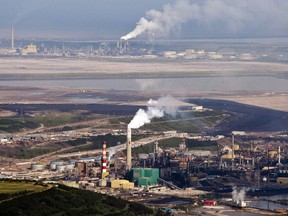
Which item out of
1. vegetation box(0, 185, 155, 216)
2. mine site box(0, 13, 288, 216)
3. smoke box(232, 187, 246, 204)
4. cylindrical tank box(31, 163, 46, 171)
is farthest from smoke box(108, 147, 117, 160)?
vegetation box(0, 185, 155, 216)

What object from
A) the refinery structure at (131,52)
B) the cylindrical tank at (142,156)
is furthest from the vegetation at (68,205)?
the refinery structure at (131,52)

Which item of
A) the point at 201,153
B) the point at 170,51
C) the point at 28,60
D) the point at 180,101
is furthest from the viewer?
the point at 170,51

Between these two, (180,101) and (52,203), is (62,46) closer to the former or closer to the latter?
(180,101)

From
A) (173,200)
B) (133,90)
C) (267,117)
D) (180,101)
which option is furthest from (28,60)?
(173,200)

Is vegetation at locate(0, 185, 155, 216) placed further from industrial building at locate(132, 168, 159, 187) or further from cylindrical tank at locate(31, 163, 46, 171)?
cylindrical tank at locate(31, 163, 46, 171)

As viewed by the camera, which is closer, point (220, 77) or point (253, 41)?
point (220, 77)

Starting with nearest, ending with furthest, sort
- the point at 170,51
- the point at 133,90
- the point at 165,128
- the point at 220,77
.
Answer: the point at 165,128 → the point at 133,90 → the point at 220,77 → the point at 170,51

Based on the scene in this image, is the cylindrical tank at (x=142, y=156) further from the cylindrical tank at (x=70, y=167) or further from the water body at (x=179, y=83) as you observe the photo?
the water body at (x=179, y=83)
